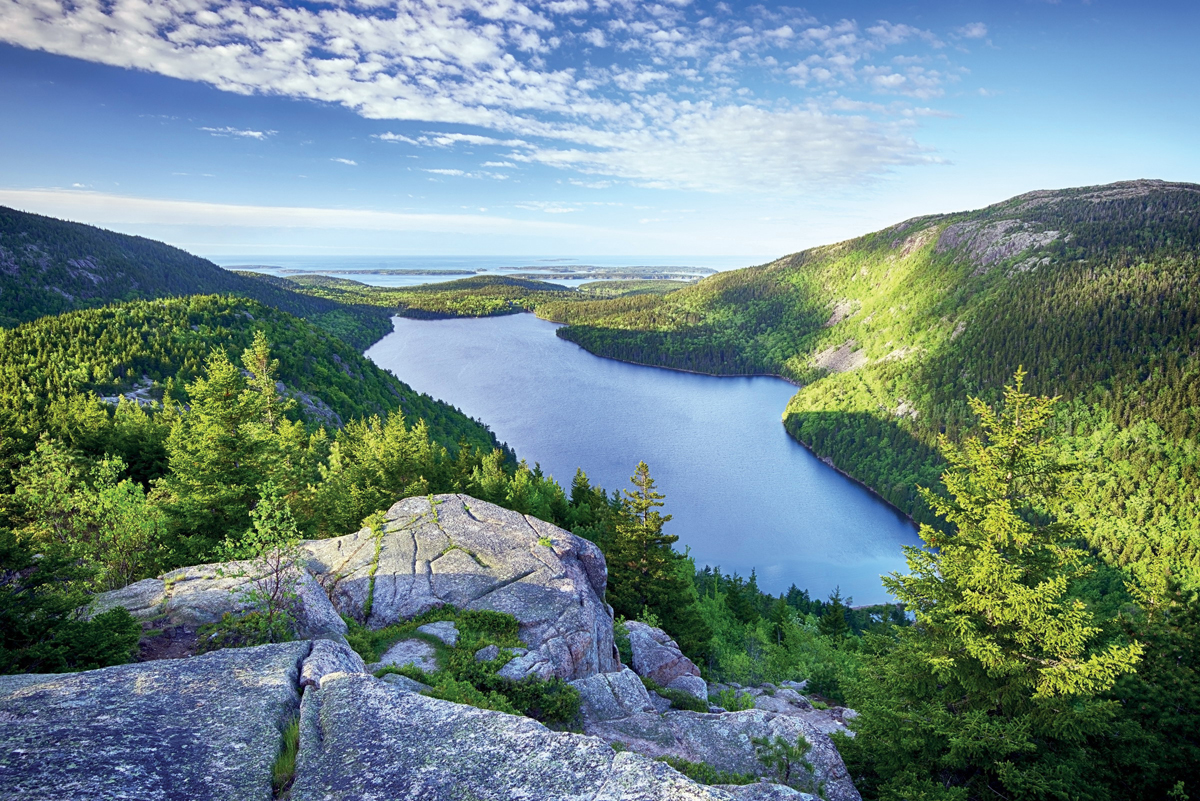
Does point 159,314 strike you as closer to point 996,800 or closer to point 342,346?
point 342,346

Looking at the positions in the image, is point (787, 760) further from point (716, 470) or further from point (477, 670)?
point (716, 470)

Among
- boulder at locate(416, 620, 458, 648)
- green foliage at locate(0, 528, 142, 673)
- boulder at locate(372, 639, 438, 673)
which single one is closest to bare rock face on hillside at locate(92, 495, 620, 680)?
boulder at locate(416, 620, 458, 648)

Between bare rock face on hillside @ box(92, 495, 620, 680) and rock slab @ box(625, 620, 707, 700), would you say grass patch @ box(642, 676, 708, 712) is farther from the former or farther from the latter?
rock slab @ box(625, 620, 707, 700)

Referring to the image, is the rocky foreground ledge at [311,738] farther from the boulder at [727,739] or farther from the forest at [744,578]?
the forest at [744,578]

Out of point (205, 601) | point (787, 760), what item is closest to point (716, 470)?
point (787, 760)

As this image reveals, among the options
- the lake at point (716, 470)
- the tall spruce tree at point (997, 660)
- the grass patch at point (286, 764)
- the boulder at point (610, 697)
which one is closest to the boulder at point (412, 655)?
the boulder at point (610, 697)

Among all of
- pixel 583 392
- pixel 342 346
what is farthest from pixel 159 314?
pixel 583 392
